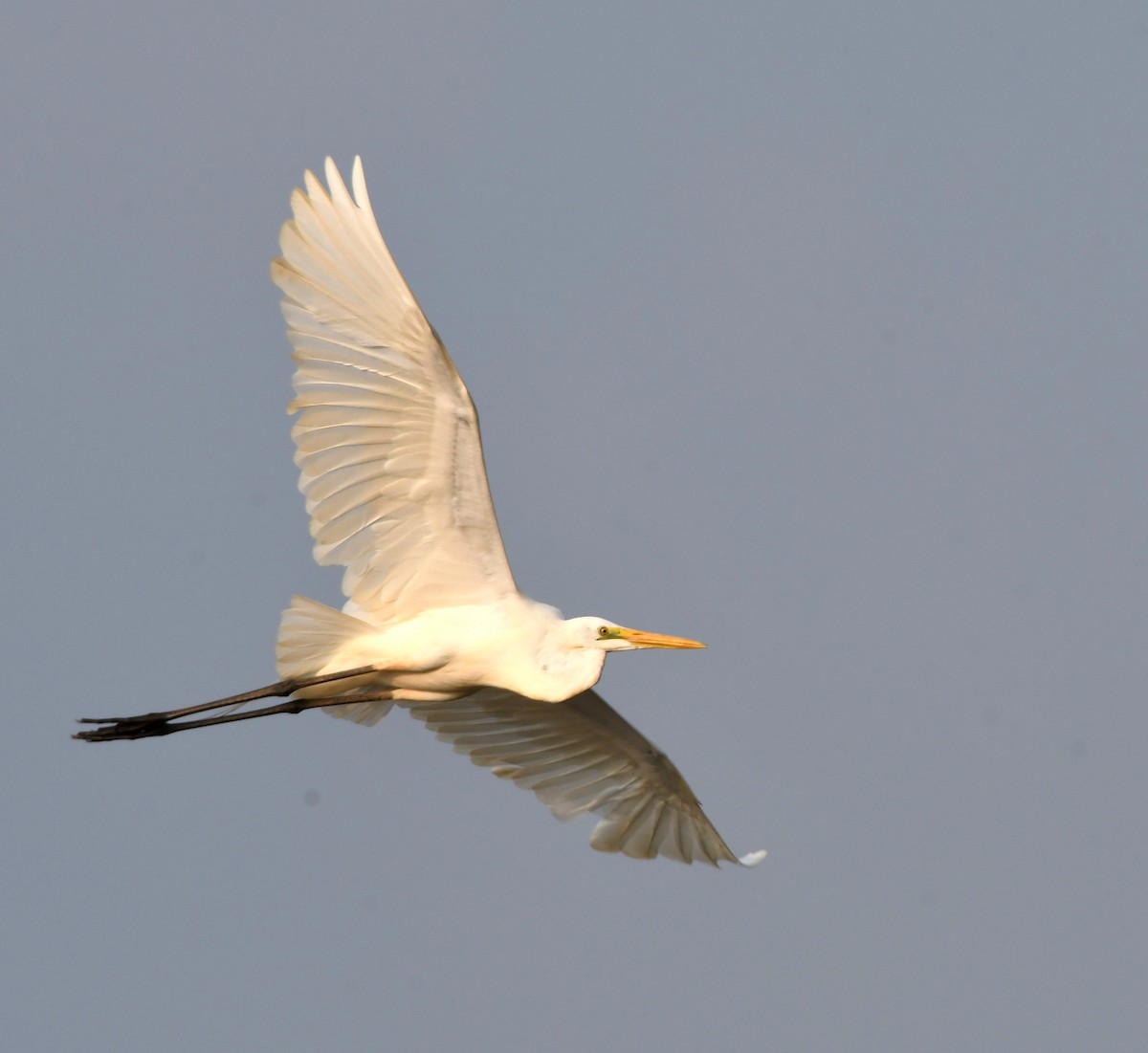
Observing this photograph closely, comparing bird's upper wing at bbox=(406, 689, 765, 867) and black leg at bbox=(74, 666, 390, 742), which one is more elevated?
black leg at bbox=(74, 666, 390, 742)

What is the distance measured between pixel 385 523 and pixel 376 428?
70cm

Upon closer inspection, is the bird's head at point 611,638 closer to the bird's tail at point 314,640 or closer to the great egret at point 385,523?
the great egret at point 385,523

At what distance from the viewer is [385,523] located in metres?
12.1

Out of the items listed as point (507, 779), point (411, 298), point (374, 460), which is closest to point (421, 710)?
point (507, 779)

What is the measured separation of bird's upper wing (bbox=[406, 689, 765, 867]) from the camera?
1399 cm

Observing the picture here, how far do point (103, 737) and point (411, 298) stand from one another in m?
3.79

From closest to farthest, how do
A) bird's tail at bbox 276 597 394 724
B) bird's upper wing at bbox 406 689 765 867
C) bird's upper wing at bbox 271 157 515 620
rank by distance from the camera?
bird's upper wing at bbox 271 157 515 620
bird's tail at bbox 276 597 394 724
bird's upper wing at bbox 406 689 765 867

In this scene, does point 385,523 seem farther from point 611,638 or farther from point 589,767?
point 589,767

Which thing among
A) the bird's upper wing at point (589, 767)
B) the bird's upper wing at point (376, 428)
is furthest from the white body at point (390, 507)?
the bird's upper wing at point (589, 767)

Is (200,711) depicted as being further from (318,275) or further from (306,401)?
(318,275)

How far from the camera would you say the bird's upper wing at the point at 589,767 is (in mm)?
13992

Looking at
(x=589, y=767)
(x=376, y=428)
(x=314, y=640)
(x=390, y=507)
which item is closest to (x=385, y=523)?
(x=390, y=507)

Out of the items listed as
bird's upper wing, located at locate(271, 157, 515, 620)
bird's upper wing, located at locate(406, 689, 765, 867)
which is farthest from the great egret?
bird's upper wing, located at locate(406, 689, 765, 867)

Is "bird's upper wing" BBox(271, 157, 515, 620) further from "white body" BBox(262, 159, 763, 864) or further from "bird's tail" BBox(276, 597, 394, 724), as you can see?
"bird's tail" BBox(276, 597, 394, 724)
